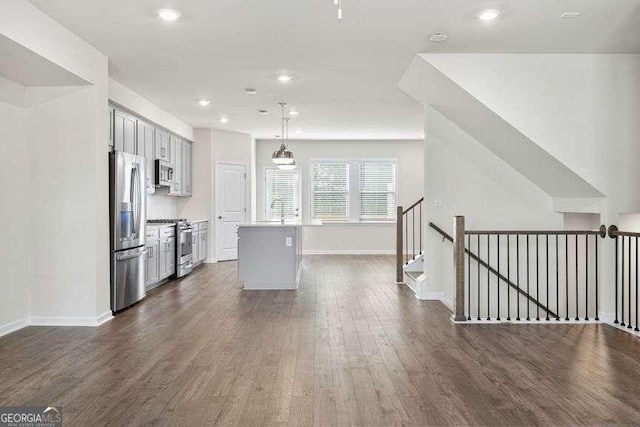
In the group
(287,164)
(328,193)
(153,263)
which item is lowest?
(153,263)

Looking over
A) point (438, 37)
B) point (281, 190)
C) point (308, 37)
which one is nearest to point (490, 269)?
point (438, 37)

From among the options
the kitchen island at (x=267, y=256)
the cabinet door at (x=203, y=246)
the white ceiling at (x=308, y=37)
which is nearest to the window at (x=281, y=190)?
the cabinet door at (x=203, y=246)

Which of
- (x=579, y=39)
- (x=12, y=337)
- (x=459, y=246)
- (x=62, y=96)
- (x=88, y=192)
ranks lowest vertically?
(x=12, y=337)

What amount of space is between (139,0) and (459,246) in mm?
3609

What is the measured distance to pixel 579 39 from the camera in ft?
14.5

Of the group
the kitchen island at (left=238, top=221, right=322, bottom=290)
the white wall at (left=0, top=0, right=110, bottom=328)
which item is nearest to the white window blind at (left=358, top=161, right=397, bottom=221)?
the kitchen island at (left=238, top=221, right=322, bottom=290)

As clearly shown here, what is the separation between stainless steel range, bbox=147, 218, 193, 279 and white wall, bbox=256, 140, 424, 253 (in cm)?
332

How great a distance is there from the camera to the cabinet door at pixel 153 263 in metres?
6.45

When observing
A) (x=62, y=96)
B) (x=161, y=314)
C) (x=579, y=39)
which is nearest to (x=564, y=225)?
(x=579, y=39)

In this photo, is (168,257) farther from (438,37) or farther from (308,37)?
(438,37)

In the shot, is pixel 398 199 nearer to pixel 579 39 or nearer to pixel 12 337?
pixel 579 39

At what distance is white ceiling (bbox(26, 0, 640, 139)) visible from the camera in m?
3.76

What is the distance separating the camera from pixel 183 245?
25.9 ft

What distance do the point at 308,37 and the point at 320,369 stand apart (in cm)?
293
